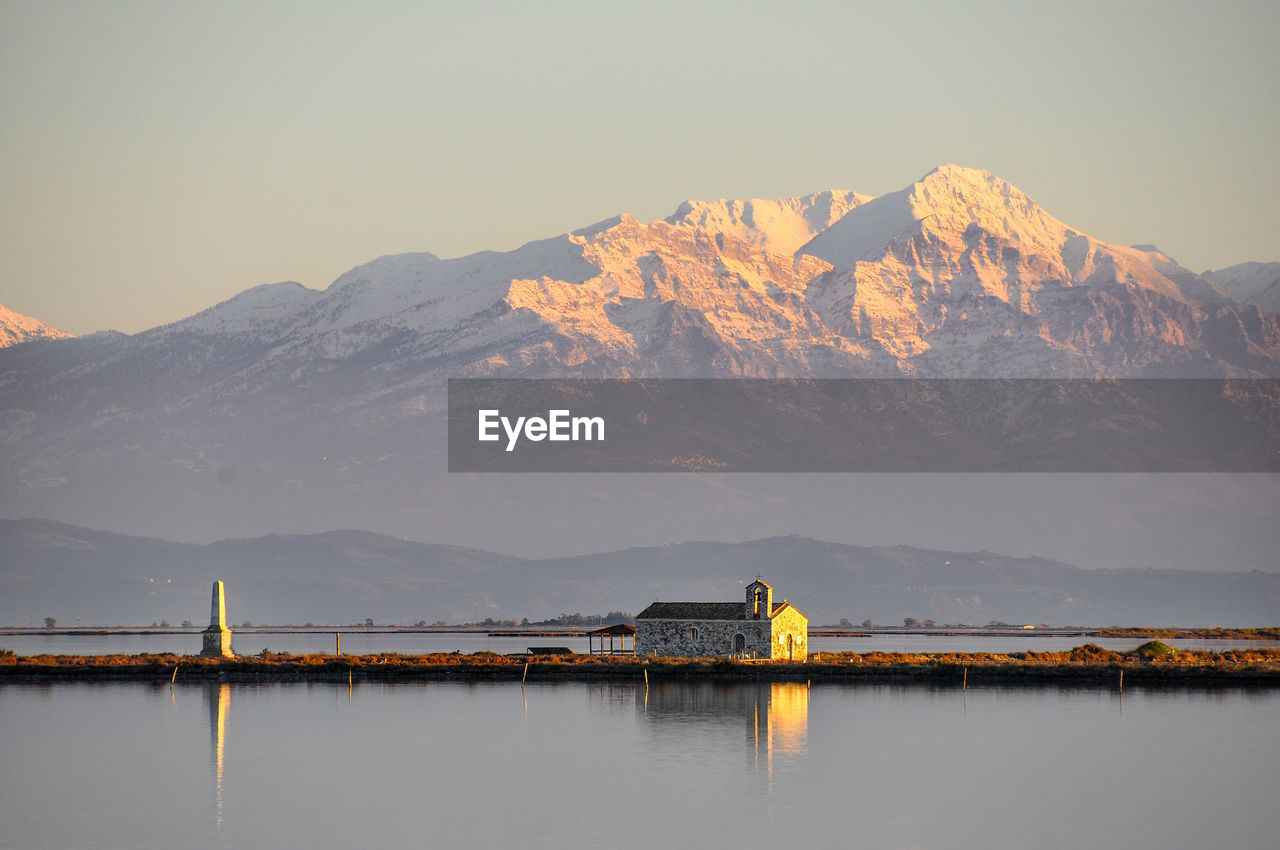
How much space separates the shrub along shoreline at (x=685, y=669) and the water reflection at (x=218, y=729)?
6171mm

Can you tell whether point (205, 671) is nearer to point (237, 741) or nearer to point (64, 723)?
point (64, 723)

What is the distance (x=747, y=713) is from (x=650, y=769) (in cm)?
1816

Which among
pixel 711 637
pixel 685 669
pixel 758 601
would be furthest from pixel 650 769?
pixel 711 637

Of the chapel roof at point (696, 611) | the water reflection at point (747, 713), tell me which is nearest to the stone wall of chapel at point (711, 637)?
the chapel roof at point (696, 611)

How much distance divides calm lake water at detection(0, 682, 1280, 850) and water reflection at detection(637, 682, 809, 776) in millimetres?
276

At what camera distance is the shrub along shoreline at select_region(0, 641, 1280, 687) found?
324 ft

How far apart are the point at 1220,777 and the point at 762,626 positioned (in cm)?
4011

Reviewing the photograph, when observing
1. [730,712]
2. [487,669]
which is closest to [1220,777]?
[730,712]

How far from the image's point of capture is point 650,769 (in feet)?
204

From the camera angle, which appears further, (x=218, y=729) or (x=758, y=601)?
(x=758, y=601)

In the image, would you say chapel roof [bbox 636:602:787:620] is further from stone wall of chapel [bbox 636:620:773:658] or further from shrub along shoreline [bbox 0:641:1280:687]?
shrub along shoreline [bbox 0:641:1280:687]

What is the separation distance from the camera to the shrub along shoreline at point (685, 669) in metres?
98.8

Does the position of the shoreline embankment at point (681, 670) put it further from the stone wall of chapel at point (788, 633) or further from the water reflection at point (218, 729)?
the water reflection at point (218, 729)

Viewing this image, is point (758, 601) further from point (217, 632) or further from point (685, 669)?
point (217, 632)
